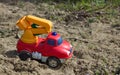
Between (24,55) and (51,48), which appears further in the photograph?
(24,55)

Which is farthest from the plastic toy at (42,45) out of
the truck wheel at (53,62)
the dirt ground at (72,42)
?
the dirt ground at (72,42)

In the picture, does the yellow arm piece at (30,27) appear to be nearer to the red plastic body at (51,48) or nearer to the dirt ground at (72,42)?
the red plastic body at (51,48)

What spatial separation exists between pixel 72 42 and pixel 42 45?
906 mm

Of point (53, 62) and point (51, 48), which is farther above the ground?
point (51, 48)

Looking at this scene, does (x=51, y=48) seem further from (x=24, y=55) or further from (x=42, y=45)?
(x=24, y=55)

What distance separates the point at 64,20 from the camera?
6.43m

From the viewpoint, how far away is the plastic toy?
4.67 metres

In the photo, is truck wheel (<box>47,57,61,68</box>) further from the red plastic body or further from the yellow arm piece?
the yellow arm piece

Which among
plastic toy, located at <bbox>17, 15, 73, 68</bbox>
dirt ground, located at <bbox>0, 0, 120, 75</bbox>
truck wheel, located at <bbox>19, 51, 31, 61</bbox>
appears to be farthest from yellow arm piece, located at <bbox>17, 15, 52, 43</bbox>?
dirt ground, located at <bbox>0, 0, 120, 75</bbox>

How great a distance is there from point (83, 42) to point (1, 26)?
1.49 metres

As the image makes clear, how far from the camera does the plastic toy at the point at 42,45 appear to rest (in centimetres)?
467

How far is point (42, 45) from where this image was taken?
4.75 metres

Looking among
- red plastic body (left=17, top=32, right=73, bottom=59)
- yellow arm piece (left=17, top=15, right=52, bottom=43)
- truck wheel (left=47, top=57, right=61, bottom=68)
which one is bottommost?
truck wheel (left=47, top=57, right=61, bottom=68)

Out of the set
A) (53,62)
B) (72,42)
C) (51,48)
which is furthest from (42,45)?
(72,42)
